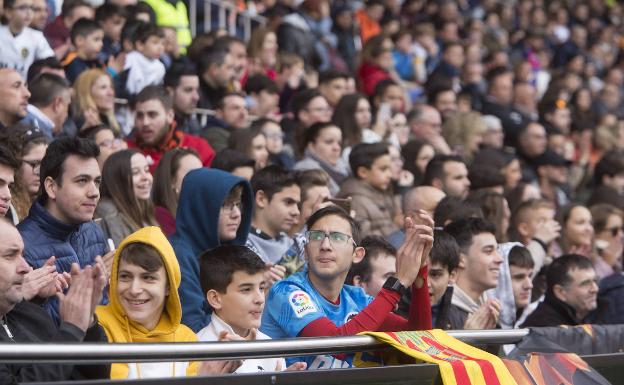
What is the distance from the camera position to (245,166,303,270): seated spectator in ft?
27.1

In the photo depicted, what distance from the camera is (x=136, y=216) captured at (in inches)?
300

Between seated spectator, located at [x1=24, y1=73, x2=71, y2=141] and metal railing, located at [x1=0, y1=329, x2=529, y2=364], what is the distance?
457cm

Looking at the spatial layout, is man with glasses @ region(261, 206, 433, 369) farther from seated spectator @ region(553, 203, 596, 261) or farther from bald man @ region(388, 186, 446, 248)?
seated spectator @ region(553, 203, 596, 261)

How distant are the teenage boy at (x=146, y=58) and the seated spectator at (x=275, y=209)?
10.9ft

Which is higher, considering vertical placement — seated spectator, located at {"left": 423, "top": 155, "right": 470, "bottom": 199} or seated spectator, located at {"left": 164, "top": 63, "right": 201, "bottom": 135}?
seated spectator, located at {"left": 164, "top": 63, "right": 201, "bottom": 135}

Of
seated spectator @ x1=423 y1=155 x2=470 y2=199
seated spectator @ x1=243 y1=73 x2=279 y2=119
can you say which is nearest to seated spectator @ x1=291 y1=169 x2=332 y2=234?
seated spectator @ x1=423 y1=155 x2=470 y2=199

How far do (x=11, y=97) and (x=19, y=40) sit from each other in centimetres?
207

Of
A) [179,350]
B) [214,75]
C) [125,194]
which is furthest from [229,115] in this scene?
[179,350]

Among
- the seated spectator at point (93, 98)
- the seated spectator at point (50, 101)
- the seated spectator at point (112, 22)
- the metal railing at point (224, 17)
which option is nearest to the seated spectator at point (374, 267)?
the seated spectator at point (50, 101)

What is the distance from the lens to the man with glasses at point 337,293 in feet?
19.3

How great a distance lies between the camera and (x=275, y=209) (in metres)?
8.29

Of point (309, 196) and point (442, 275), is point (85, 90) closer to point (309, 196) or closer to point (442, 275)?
point (309, 196)

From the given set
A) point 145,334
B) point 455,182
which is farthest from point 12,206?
point 455,182

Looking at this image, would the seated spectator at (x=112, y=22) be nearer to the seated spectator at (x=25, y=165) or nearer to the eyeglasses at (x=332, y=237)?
the seated spectator at (x=25, y=165)
